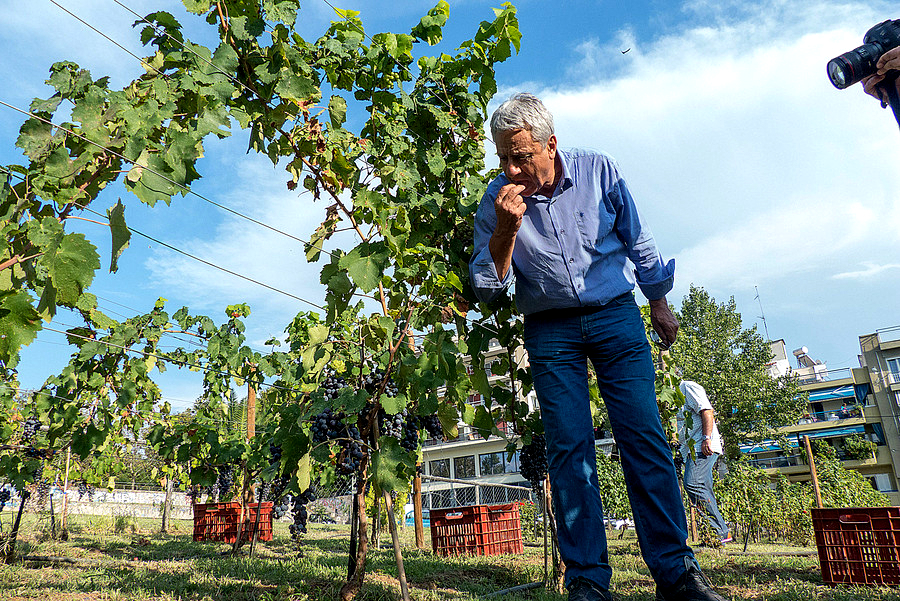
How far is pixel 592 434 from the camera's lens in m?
1.90

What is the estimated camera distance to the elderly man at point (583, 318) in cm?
179

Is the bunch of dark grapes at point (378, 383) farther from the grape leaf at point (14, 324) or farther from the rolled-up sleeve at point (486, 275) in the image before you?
the grape leaf at point (14, 324)

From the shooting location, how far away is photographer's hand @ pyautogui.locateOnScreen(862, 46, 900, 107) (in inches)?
60.8

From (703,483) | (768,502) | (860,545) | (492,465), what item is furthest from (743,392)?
(860,545)

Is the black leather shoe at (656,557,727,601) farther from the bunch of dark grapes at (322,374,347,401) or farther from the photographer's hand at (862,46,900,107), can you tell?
the bunch of dark grapes at (322,374,347,401)

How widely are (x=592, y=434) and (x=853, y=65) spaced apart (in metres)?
1.47

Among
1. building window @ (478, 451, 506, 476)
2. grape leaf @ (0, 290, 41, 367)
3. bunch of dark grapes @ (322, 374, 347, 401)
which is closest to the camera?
grape leaf @ (0, 290, 41, 367)

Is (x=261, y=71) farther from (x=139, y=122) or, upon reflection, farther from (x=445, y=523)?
(x=445, y=523)

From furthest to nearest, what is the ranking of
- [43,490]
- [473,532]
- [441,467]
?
[441,467] → [43,490] → [473,532]

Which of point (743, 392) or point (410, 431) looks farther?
point (743, 392)

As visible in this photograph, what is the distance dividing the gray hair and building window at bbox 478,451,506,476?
104 ft

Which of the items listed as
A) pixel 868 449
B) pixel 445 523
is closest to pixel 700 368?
pixel 868 449

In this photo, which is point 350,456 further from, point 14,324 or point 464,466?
point 464,466

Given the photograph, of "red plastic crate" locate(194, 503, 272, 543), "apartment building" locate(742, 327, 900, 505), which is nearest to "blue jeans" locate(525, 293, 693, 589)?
"red plastic crate" locate(194, 503, 272, 543)
